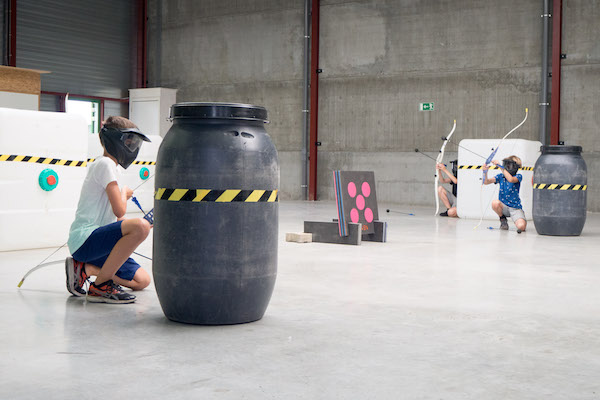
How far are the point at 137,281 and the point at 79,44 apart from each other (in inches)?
630

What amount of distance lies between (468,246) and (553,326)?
4366 millimetres

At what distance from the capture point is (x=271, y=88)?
19.2m

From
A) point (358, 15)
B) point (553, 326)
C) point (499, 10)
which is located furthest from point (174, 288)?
point (358, 15)

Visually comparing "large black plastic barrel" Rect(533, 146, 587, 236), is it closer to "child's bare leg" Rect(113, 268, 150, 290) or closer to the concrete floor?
the concrete floor

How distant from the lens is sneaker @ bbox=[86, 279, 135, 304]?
16.2 feet

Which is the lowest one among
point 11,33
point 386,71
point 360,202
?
point 360,202

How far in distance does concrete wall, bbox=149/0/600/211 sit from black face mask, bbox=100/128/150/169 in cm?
1209

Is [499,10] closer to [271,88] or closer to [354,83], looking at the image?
[354,83]

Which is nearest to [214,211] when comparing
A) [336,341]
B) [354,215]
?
[336,341]

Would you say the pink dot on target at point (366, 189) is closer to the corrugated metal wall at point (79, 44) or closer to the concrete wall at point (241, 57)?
the concrete wall at point (241, 57)

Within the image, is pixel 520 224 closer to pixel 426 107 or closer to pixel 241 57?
pixel 426 107

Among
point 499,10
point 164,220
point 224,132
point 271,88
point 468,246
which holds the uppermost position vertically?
point 499,10

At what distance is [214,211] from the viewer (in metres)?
4.12

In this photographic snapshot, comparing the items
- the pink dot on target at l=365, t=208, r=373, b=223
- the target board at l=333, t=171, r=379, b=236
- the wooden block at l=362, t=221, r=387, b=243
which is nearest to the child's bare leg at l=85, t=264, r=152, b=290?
the target board at l=333, t=171, r=379, b=236
